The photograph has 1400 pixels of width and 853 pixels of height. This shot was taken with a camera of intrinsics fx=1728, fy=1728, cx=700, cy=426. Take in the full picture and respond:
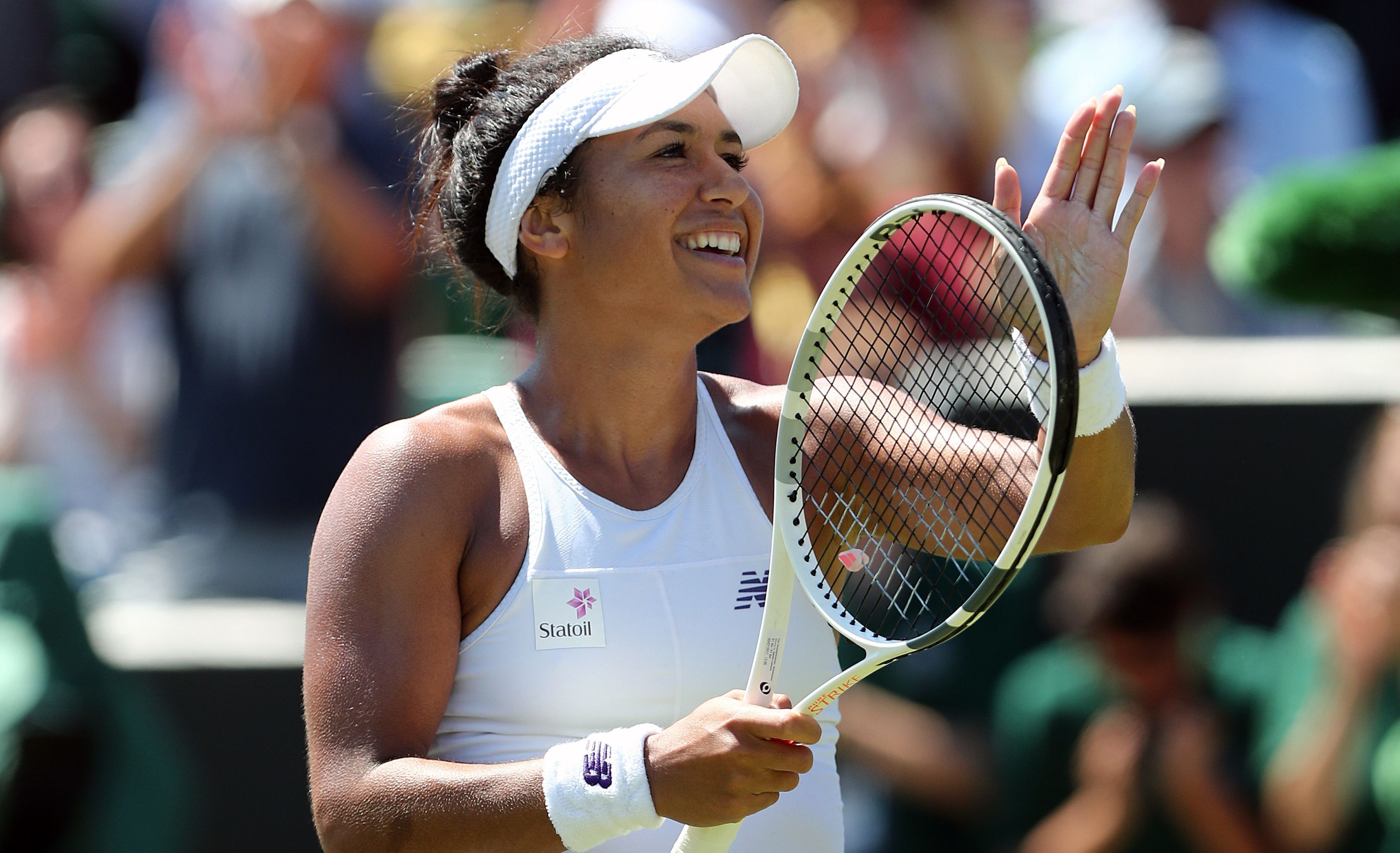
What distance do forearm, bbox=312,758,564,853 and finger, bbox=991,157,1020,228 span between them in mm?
847

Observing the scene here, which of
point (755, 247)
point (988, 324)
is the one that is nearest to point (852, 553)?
point (755, 247)

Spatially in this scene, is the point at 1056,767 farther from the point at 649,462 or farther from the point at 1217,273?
the point at 649,462

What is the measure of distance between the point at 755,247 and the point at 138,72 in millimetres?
4166

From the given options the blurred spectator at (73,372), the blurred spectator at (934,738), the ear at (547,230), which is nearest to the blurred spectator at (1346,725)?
the blurred spectator at (934,738)

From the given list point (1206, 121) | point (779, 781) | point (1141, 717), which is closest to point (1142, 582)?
point (1141, 717)

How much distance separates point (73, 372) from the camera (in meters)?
5.18

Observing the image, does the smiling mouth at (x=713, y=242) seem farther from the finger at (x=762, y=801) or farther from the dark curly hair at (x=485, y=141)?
the finger at (x=762, y=801)

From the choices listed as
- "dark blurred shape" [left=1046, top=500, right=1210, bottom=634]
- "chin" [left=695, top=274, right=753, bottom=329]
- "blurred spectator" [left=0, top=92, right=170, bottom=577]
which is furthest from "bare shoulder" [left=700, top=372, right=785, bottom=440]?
"blurred spectator" [left=0, top=92, right=170, bottom=577]

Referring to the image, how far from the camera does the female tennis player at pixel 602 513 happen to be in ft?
6.15

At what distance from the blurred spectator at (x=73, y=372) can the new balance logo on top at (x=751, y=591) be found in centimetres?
335

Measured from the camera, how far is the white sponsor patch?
200 cm

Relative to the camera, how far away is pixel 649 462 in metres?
2.18

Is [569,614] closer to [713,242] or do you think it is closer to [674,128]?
[713,242]

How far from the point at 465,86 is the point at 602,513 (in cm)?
67
